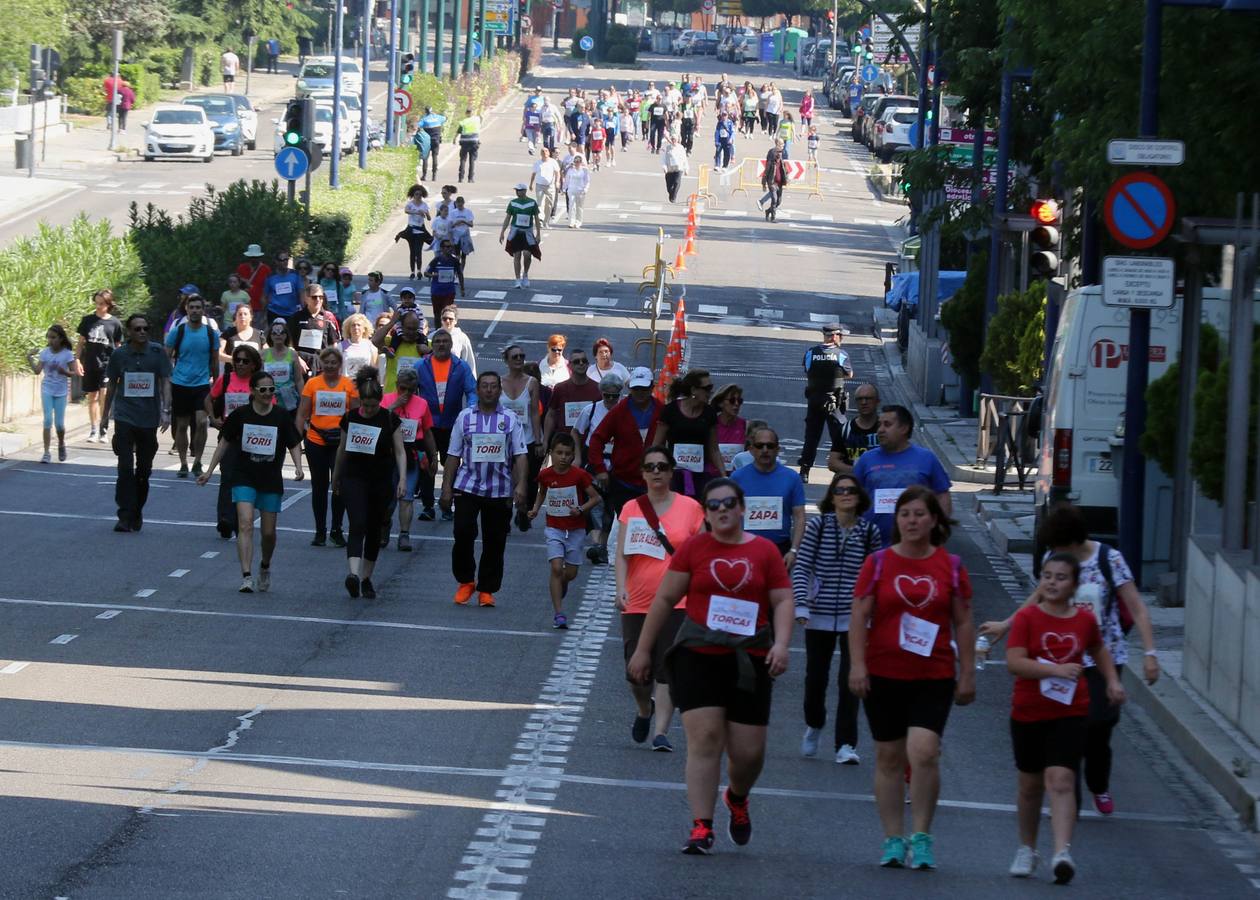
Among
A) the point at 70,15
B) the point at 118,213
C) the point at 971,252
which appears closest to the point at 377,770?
the point at 971,252

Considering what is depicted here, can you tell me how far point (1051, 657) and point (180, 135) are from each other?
54246 mm

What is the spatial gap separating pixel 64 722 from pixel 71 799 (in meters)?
1.97

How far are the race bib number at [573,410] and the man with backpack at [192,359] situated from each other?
4.86 meters

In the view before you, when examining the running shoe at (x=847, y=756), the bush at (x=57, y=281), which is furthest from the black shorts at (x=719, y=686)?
the bush at (x=57, y=281)

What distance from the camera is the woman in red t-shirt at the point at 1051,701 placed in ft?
30.3

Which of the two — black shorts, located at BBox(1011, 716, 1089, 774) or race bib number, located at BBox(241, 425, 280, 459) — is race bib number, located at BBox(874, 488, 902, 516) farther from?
race bib number, located at BBox(241, 425, 280, 459)

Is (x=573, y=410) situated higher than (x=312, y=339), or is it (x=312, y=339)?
(x=312, y=339)

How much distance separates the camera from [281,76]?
97812mm

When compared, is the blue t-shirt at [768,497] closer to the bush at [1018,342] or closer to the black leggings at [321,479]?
the black leggings at [321,479]

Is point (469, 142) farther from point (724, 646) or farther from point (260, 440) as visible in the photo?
point (724, 646)

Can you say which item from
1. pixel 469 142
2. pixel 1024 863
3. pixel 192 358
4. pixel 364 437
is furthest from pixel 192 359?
pixel 469 142

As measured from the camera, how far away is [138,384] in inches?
768

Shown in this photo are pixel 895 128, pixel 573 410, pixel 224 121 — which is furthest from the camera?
pixel 895 128

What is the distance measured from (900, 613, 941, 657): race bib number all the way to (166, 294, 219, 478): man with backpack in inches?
540
